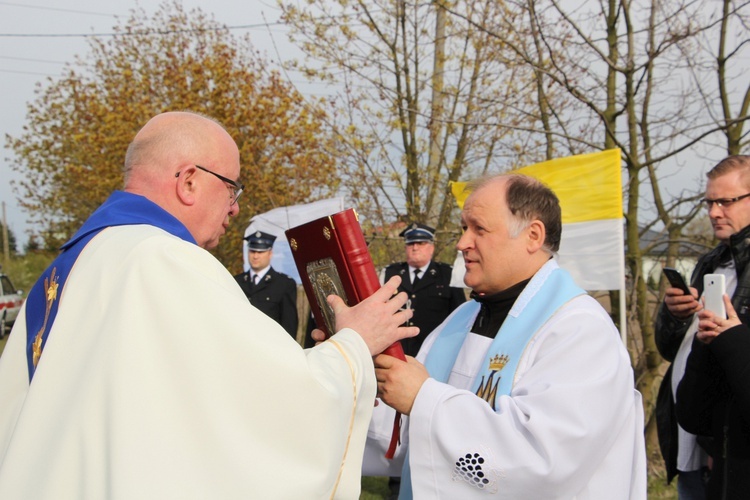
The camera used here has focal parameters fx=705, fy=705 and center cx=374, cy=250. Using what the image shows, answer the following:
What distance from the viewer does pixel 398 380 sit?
7.42 feet

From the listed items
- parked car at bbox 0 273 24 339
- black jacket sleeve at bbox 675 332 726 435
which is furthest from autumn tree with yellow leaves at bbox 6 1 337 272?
black jacket sleeve at bbox 675 332 726 435

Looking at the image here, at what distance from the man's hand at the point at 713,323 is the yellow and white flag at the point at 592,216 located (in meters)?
2.45

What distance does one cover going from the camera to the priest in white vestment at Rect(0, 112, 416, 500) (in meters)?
1.77

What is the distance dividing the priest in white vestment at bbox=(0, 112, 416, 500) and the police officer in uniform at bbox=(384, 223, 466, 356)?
4.85m

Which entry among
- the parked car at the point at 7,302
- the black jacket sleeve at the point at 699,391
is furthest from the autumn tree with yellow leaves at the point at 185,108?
the black jacket sleeve at the point at 699,391

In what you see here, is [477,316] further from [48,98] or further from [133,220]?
[48,98]

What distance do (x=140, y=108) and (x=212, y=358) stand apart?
18.0m

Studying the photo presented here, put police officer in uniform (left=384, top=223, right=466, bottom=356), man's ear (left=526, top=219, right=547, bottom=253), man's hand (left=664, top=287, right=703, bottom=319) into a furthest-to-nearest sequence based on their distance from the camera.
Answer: police officer in uniform (left=384, top=223, right=466, bottom=356) < man's hand (left=664, top=287, right=703, bottom=319) < man's ear (left=526, top=219, right=547, bottom=253)

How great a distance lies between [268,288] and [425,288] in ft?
5.63

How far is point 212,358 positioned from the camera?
1.86m

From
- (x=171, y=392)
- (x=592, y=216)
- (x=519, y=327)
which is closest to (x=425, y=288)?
(x=592, y=216)

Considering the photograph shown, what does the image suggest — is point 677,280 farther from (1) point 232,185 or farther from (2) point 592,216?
(1) point 232,185

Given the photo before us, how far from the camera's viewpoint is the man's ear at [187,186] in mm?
2320

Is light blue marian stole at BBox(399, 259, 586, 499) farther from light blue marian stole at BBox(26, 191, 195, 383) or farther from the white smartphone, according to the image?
light blue marian stole at BBox(26, 191, 195, 383)
